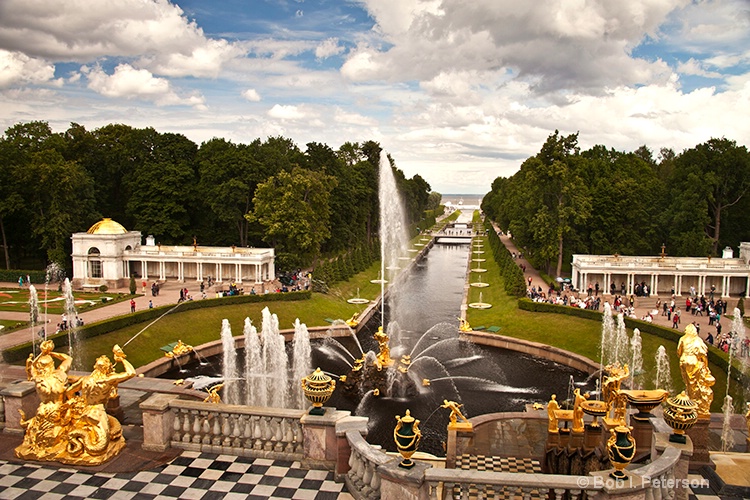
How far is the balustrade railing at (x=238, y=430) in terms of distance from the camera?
44.0ft

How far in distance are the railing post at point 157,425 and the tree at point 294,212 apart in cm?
4578

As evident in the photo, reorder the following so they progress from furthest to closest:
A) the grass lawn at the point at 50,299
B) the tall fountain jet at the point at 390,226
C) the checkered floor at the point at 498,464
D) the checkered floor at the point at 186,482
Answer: the tall fountain jet at the point at 390,226 → the grass lawn at the point at 50,299 → the checkered floor at the point at 498,464 → the checkered floor at the point at 186,482

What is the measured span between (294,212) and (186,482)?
48590 millimetres

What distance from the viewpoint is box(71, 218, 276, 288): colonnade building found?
5856cm

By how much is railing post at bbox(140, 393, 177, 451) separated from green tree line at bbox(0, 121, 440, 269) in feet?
150

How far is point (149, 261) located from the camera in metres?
62.4

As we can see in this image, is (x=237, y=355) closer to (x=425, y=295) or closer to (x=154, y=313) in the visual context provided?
(x=154, y=313)

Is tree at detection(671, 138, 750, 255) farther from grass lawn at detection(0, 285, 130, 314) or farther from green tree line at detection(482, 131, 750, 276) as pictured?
grass lawn at detection(0, 285, 130, 314)

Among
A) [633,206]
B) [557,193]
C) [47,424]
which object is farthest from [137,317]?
[633,206]

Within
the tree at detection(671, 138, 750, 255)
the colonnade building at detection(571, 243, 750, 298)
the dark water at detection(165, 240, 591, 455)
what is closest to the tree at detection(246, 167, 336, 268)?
the dark water at detection(165, 240, 591, 455)

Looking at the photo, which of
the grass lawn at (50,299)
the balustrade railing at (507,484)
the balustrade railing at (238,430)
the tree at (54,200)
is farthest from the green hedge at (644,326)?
the tree at (54,200)

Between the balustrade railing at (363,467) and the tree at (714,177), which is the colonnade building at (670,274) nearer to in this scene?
the tree at (714,177)

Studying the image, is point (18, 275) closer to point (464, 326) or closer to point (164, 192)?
point (164, 192)

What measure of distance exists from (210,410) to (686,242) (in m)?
57.1
